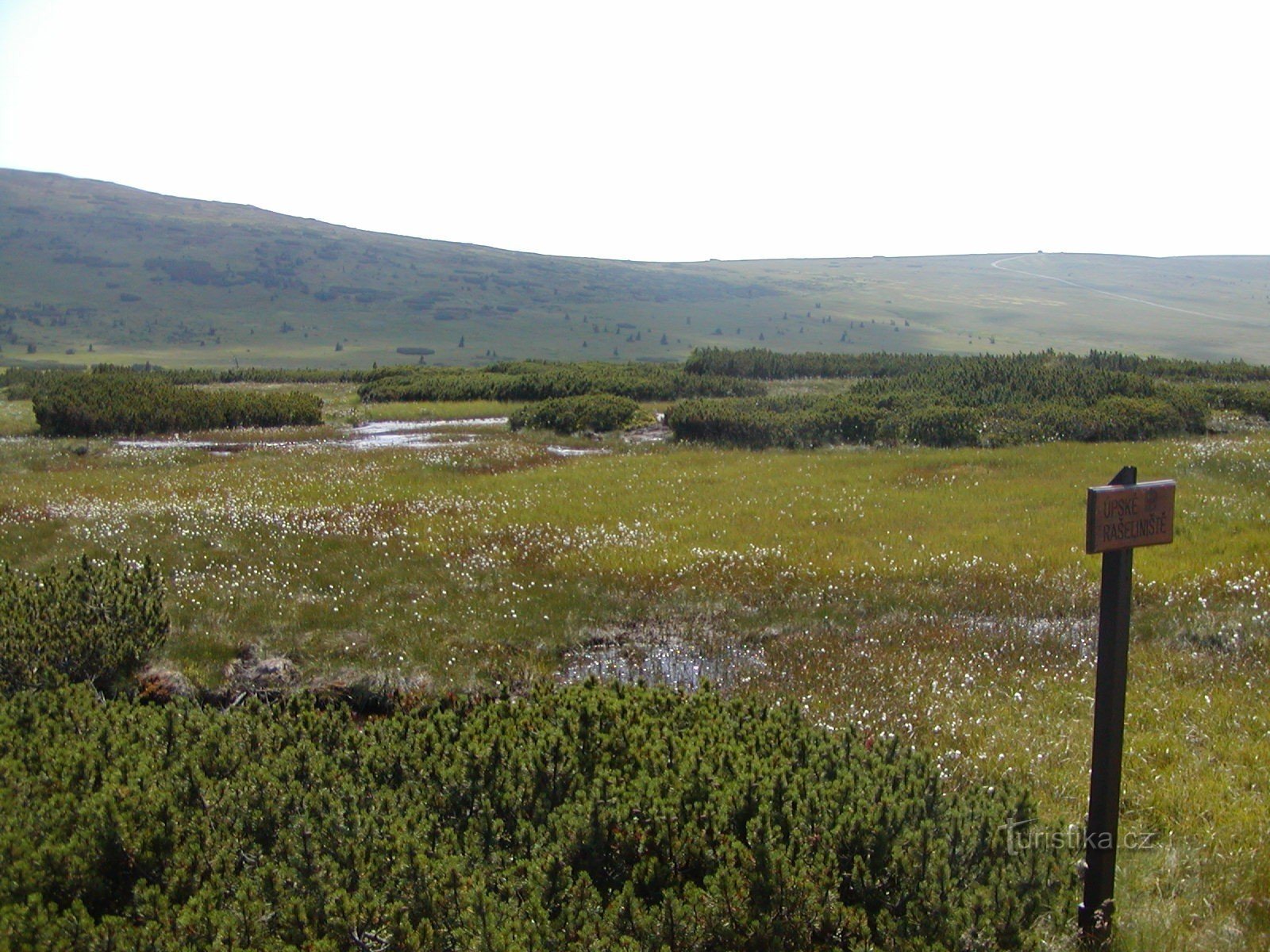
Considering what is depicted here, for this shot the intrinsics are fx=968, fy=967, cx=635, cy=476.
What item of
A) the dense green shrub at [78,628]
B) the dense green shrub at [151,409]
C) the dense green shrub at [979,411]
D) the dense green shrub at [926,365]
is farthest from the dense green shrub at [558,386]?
the dense green shrub at [78,628]

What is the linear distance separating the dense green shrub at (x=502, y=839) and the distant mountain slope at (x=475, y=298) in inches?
3031

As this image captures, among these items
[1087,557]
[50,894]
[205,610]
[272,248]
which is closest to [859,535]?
[1087,557]

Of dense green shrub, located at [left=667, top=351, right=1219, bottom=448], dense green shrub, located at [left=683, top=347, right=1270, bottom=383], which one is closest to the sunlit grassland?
dense green shrub, located at [left=667, top=351, right=1219, bottom=448]

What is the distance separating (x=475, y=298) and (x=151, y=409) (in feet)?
321

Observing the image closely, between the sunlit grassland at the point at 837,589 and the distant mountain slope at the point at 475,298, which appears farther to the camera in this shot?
the distant mountain slope at the point at 475,298

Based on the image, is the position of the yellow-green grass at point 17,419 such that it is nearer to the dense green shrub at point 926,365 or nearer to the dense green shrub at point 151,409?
the dense green shrub at point 151,409

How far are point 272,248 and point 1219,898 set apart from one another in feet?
506

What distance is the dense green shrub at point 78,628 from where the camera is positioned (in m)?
7.50

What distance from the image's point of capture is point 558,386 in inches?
1534

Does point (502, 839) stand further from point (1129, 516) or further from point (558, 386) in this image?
point (558, 386)

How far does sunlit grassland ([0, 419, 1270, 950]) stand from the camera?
6215 mm

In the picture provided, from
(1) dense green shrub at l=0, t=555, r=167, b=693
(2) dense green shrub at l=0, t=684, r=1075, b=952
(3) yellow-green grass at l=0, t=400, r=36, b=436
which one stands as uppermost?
(2) dense green shrub at l=0, t=684, r=1075, b=952

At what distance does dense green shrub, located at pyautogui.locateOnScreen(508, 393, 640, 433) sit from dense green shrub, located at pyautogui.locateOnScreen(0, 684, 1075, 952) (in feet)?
79.4

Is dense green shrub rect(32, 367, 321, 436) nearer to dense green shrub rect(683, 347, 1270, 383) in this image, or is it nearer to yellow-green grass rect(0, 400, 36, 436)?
yellow-green grass rect(0, 400, 36, 436)
